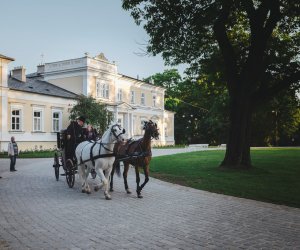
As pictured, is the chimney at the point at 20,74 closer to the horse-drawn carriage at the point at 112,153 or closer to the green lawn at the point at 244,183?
the green lawn at the point at 244,183

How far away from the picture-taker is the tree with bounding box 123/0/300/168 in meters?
17.3

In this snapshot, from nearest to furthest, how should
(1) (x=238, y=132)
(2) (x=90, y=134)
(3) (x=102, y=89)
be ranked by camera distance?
(2) (x=90, y=134) → (1) (x=238, y=132) → (3) (x=102, y=89)

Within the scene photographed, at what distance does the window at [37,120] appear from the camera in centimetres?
3728

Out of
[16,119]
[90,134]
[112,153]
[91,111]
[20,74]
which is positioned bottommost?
[112,153]

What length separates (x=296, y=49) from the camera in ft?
69.6

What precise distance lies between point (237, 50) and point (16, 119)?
23.3 meters

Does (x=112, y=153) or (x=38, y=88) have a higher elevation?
(x=38, y=88)

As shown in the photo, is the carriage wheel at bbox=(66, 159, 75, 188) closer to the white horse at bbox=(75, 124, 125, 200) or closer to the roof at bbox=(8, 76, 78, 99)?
the white horse at bbox=(75, 124, 125, 200)

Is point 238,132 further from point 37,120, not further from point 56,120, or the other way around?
point 56,120

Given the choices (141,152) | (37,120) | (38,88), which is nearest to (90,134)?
(141,152)

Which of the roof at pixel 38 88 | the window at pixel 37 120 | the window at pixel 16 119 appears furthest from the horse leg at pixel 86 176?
the window at pixel 37 120

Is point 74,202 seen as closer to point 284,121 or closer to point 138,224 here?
point 138,224

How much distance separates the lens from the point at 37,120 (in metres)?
37.7

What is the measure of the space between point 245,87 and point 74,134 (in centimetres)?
1000
